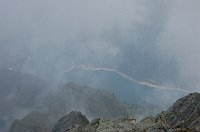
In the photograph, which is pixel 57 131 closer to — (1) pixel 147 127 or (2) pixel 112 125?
(2) pixel 112 125

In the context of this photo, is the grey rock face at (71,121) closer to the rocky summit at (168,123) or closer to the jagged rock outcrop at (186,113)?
the rocky summit at (168,123)

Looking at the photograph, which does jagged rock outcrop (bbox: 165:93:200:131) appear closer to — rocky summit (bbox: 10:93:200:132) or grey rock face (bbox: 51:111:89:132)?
rocky summit (bbox: 10:93:200:132)

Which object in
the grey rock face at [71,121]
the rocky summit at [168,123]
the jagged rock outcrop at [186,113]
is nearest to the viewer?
the rocky summit at [168,123]

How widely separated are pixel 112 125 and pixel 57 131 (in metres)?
20.7

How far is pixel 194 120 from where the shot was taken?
203ft

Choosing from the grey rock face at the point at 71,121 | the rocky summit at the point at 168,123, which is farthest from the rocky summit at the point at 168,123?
the grey rock face at the point at 71,121

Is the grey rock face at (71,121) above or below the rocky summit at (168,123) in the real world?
above

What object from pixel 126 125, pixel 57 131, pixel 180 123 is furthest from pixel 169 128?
pixel 57 131

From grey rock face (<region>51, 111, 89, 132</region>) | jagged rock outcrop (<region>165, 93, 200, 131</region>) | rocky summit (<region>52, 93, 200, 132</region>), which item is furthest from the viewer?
grey rock face (<region>51, 111, 89, 132</region>)

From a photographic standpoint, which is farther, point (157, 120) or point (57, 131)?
point (57, 131)

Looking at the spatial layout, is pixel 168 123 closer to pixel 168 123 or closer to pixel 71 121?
pixel 168 123

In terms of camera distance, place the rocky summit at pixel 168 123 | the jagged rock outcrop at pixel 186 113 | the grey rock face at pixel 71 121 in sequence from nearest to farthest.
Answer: the rocky summit at pixel 168 123 < the jagged rock outcrop at pixel 186 113 < the grey rock face at pixel 71 121

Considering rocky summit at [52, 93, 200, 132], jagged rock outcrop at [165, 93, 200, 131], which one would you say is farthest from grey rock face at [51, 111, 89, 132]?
jagged rock outcrop at [165, 93, 200, 131]

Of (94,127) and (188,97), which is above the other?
(188,97)
